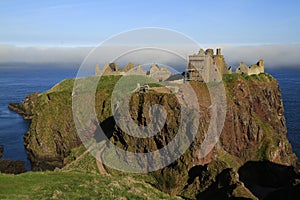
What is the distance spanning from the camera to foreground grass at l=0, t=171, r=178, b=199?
83.7 ft

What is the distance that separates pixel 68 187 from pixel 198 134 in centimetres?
3323

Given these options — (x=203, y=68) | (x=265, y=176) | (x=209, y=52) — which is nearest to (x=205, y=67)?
(x=203, y=68)

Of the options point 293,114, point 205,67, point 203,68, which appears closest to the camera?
point 203,68

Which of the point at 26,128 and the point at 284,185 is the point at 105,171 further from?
the point at 26,128

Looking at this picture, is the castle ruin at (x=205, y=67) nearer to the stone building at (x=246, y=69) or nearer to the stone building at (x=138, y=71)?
the stone building at (x=246, y=69)

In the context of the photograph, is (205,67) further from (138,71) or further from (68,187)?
(68,187)

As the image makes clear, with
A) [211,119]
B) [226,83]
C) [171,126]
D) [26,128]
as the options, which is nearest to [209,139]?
[211,119]

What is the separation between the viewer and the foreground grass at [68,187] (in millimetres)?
25500

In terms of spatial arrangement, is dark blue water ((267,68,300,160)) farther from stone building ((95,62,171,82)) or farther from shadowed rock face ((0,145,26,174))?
shadowed rock face ((0,145,26,174))

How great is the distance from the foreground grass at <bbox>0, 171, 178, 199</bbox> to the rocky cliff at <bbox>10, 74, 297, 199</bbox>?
23145 mm

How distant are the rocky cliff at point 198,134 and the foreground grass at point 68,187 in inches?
911

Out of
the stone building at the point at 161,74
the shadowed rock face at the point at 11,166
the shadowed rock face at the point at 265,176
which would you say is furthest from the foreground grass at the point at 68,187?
the stone building at the point at 161,74

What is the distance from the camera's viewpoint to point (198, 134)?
57.2 meters

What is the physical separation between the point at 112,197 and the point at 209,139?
3632 centimetres
